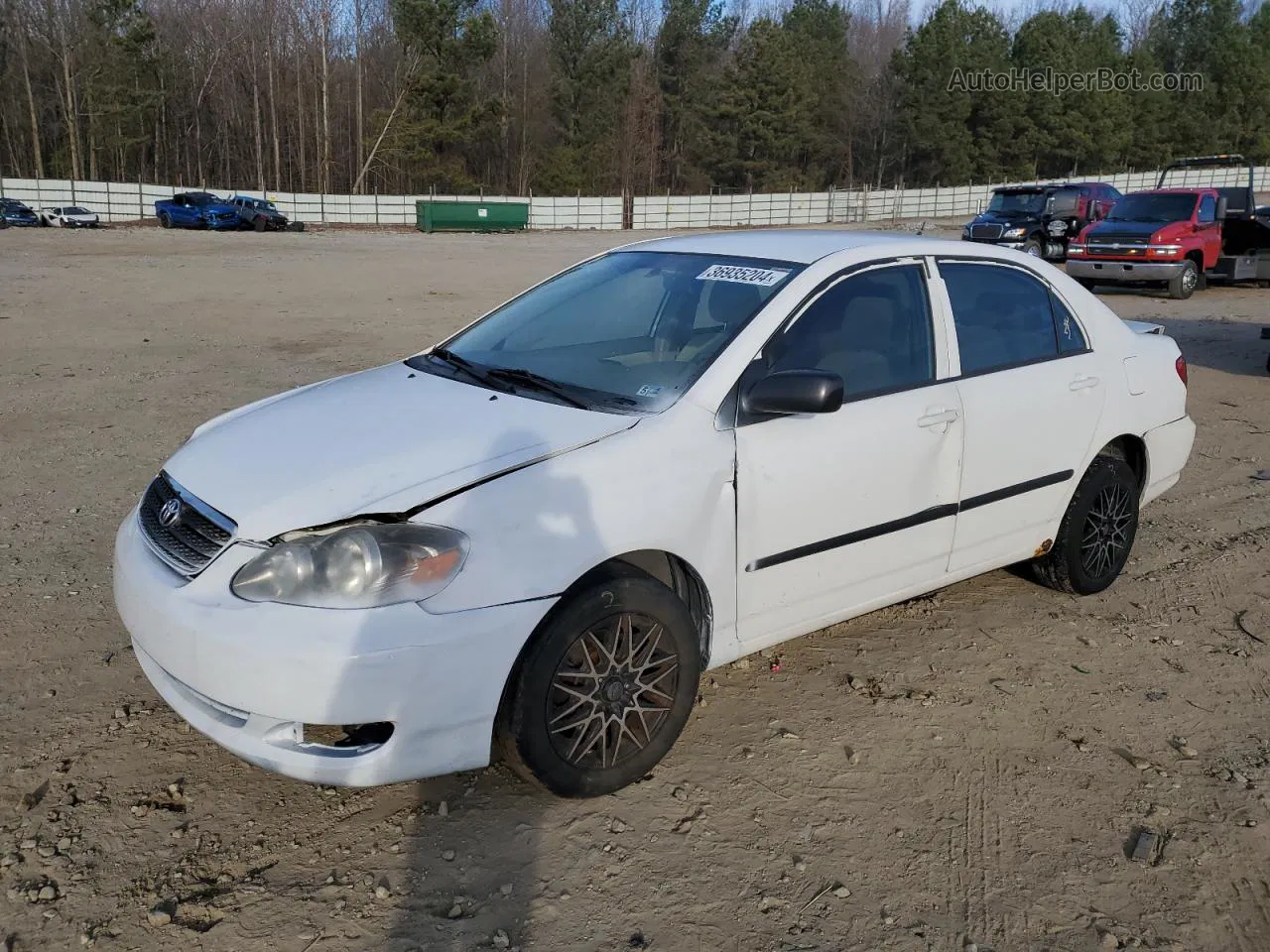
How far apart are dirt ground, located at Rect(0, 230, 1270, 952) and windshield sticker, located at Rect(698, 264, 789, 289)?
1.50 metres

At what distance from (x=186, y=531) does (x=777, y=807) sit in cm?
196

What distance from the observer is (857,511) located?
3.68m

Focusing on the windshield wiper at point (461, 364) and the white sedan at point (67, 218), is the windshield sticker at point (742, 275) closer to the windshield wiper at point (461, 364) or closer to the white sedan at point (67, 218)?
the windshield wiper at point (461, 364)

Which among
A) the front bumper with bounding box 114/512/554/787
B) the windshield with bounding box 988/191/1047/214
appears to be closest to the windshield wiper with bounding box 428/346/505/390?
the front bumper with bounding box 114/512/554/787

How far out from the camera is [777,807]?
3.21m

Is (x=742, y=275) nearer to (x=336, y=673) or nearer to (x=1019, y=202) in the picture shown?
(x=336, y=673)

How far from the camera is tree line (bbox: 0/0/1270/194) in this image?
62.8m

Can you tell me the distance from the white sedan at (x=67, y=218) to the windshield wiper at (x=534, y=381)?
43.6m

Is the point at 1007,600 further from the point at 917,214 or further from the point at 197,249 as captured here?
the point at 917,214

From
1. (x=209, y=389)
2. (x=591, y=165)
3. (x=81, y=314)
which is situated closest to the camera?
(x=209, y=389)

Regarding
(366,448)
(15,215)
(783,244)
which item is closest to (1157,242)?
(783,244)

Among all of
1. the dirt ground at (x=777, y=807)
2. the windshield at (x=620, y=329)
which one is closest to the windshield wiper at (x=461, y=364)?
the windshield at (x=620, y=329)

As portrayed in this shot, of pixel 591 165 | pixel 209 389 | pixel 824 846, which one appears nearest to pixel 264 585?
pixel 824 846

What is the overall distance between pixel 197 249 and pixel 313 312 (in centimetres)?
1542
